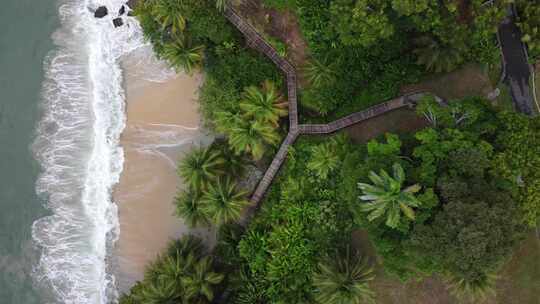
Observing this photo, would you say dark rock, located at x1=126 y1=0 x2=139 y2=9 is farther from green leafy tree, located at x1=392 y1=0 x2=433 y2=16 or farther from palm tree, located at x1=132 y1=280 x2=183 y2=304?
palm tree, located at x1=132 y1=280 x2=183 y2=304

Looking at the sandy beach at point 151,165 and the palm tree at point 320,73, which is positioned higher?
the palm tree at point 320,73

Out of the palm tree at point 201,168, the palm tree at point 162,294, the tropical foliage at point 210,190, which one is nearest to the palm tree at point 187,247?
the tropical foliage at point 210,190

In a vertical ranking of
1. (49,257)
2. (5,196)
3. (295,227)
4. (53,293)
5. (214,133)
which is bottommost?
(53,293)

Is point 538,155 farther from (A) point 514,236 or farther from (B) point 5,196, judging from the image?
(B) point 5,196

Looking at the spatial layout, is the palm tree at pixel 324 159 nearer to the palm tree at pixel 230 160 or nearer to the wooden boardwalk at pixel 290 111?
the wooden boardwalk at pixel 290 111

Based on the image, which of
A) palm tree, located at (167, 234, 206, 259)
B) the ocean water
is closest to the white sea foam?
the ocean water

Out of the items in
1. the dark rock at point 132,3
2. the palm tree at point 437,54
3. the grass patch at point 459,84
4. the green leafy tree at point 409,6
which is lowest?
the grass patch at point 459,84

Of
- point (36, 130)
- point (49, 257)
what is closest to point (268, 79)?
point (36, 130)

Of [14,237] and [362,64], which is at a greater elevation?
[362,64]

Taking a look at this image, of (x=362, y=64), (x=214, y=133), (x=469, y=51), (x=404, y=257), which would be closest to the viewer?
(x=404, y=257)
